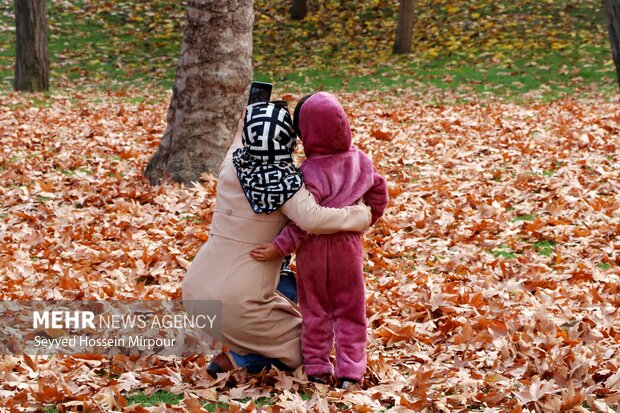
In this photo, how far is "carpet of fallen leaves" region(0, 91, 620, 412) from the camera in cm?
383

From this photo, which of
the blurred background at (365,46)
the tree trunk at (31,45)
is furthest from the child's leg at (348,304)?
the tree trunk at (31,45)

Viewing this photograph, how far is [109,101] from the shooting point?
1445cm

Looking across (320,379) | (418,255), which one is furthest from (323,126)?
(418,255)

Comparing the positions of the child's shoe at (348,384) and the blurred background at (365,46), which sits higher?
the blurred background at (365,46)

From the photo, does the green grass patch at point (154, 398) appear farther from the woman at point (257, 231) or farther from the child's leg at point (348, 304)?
the child's leg at point (348, 304)

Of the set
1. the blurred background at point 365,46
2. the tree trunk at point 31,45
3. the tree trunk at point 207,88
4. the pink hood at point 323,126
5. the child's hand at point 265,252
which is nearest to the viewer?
the pink hood at point 323,126

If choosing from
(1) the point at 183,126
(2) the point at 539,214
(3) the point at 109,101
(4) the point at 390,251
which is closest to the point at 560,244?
(2) the point at 539,214

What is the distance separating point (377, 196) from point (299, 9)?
18183mm

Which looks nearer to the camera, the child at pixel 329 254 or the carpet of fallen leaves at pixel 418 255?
the child at pixel 329 254

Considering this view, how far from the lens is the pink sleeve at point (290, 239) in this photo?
3.75 metres

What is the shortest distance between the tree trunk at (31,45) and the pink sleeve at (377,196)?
40.1ft

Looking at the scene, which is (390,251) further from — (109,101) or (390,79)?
(390,79)

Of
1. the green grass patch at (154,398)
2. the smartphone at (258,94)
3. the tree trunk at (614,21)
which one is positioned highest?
the tree trunk at (614,21)

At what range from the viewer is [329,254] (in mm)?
3723
